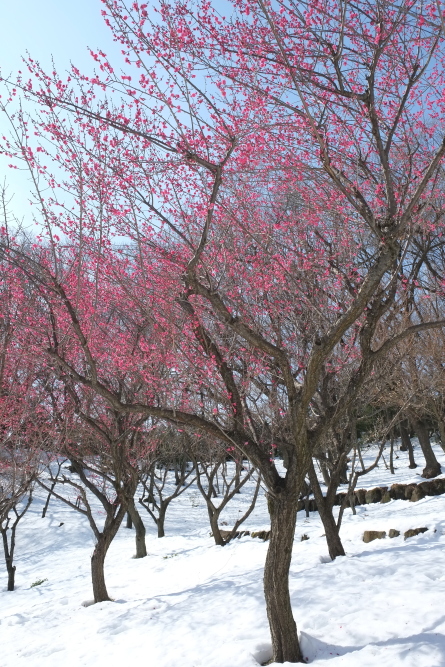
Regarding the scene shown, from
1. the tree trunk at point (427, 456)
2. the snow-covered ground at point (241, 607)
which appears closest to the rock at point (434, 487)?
the snow-covered ground at point (241, 607)

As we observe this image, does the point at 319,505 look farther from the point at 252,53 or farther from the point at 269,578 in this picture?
the point at 252,53

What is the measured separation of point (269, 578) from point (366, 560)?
3.29m

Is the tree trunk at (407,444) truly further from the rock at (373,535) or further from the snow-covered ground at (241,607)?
the rock at (373,535)

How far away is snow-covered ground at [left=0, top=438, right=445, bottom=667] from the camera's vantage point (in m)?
4.45

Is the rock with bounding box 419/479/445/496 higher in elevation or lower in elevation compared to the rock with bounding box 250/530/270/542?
higher

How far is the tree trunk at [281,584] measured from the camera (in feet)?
14.0

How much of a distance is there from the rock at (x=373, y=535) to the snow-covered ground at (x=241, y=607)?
176mm

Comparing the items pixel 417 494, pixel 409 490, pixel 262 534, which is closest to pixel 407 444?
pixel 409 490

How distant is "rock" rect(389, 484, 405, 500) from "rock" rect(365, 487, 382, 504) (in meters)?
0.45

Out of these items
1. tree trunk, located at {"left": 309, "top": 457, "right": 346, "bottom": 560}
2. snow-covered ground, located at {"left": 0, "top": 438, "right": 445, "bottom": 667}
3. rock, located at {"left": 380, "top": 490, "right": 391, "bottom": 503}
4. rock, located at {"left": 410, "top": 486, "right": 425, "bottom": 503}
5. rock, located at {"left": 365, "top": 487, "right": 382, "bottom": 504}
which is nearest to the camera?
snow-covered ground, located at {"left": 0, "top": 438, "right": 445, "bottom": 667}

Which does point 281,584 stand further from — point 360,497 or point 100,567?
point 360,497

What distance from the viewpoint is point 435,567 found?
6.05 meters

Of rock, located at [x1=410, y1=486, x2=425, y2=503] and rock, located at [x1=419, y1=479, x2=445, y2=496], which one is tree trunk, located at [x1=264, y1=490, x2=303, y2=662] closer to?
rock, located at [x1=410, y1=486, x2=425, y2=503]

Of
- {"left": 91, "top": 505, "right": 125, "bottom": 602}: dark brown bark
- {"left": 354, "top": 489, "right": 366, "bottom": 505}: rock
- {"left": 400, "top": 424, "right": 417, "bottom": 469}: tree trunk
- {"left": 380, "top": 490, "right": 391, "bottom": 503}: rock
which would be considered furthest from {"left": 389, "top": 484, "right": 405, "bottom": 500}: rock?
{"left": 91, "top": 505, "right": 125, "bottom": 602}: dark brown bark
